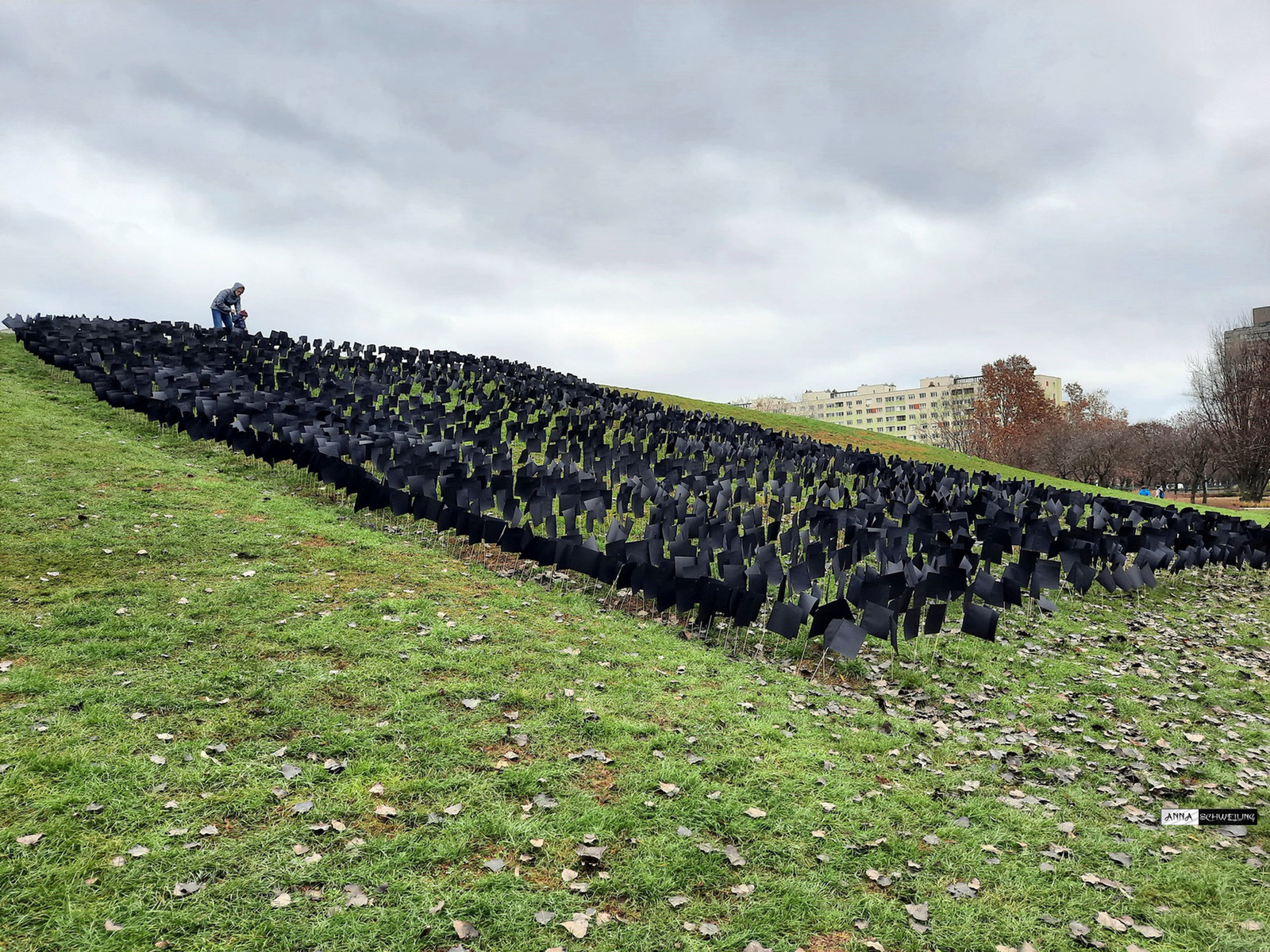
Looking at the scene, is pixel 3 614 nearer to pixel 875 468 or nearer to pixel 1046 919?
pixel 1046 919

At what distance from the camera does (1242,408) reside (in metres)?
36.5

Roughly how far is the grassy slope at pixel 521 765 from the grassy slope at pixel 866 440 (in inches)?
812

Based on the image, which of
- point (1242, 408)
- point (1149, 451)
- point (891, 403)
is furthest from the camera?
point (891, 403)

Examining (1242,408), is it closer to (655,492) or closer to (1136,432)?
(1136,432)

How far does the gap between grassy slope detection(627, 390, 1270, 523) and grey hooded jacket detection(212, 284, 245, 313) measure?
15031 millimetres

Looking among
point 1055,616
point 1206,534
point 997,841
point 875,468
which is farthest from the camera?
point 875,468

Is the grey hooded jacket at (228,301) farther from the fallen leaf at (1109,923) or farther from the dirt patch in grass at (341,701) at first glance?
the fallen leaf at (1109,923)

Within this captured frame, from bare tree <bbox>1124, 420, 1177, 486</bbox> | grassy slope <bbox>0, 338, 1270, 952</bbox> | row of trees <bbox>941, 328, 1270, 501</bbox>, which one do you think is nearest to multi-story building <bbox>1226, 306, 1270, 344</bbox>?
row of trees <bbox>941, 328, 1270, 501</bbox>

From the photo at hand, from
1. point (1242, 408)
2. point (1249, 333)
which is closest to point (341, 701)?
point (1242, 408)

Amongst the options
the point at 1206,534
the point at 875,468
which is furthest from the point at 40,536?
the point at 1206,534

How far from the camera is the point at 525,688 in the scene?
5582 mm

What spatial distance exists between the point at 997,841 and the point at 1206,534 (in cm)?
1262

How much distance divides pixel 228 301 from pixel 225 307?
0.24 m

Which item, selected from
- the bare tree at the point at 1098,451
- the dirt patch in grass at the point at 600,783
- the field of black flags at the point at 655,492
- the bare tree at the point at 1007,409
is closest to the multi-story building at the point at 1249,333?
the bare tree at the point at 1098,451
